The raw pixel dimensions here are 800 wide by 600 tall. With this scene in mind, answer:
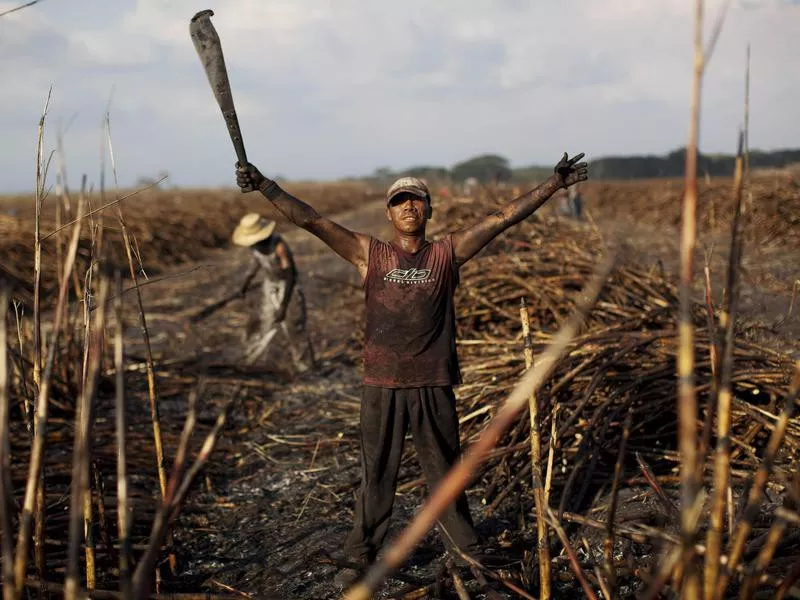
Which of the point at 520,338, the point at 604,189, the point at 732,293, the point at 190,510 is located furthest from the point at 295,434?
the point at 604,189

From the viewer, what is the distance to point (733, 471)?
3250 millimetres

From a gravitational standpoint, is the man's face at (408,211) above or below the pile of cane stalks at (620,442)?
above

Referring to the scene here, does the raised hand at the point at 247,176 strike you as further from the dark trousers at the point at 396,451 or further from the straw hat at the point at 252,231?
the straw hat at the point at 252,231

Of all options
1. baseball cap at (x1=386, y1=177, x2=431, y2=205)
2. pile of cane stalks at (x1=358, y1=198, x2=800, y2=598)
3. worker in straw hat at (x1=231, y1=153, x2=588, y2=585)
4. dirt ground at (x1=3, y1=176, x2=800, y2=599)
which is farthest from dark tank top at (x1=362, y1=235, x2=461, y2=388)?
dirt ground at (x1=3, y1=176, x2=800, y2=599)

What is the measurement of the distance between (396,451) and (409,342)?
1.65ft

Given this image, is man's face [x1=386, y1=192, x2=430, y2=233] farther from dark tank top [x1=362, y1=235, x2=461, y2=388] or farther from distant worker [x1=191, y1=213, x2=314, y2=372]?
distant worker [x1=191, y1=213, x2=314, y2=372]

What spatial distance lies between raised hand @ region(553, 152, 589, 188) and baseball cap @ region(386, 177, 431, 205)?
548mm

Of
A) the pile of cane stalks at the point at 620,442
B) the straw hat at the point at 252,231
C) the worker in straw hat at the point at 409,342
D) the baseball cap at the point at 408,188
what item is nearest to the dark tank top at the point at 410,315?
the worker in straw hat at the point at 409,342

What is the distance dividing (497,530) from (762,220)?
11.3 m

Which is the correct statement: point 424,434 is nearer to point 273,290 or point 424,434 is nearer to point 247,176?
point 247,176

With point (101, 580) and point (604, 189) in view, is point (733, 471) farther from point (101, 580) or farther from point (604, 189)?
point (604, 189)

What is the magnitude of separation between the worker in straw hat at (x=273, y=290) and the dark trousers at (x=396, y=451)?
3749 mm

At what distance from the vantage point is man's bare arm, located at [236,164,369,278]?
8.23 feet

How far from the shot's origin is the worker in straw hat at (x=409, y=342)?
109 inches
